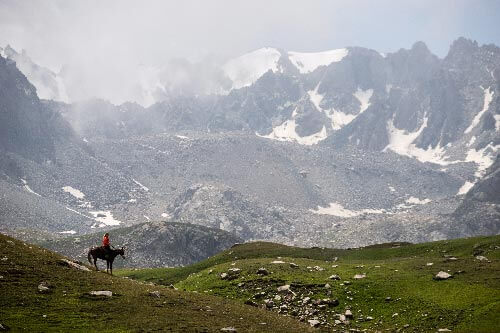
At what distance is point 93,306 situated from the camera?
36.4 m

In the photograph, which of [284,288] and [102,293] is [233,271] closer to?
[284,288]

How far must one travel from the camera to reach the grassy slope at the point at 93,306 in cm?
3275

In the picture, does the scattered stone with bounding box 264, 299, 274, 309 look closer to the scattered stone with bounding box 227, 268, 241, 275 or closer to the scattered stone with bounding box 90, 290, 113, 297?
the scattered stone with bounding box 227, 268, 241, 275

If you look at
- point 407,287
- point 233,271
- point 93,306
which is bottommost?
point 407,287

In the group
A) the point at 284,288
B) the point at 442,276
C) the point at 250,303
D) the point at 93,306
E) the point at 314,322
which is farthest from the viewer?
the point at 284,288

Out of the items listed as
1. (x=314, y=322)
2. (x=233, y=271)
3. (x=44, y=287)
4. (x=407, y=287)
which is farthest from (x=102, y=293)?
(x=407, y=287)

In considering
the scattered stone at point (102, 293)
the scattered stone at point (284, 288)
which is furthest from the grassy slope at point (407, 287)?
the scattered stone at point (102, 293)

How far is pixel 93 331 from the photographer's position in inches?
1248

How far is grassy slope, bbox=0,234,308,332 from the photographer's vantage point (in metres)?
32.8

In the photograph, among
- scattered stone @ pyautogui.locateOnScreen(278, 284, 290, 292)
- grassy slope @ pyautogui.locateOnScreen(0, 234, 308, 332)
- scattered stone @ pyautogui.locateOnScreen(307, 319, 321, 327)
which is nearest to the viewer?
grassy slope @ pyautogui.locateOnScreen(0, 234, 308, 332)

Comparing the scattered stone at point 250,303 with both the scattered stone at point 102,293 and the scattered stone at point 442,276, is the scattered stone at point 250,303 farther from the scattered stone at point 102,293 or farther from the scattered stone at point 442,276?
the scattered stone at point 442,276

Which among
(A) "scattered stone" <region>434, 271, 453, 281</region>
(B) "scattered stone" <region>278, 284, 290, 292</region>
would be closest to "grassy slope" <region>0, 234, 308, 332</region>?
(B) "scattered stone" <region>278, 284, 290, 292</region>

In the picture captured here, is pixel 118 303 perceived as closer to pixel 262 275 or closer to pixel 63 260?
pixel 63 260

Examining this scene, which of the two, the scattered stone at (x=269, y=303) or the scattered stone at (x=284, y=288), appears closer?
the scattered stone at (x=269, y=303)
